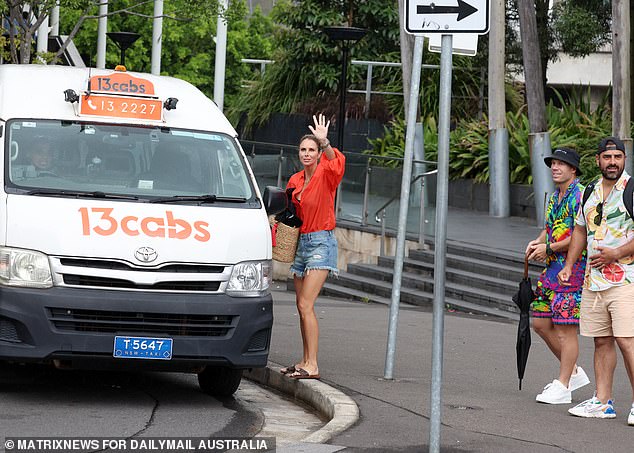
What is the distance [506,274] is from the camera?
17062 mm

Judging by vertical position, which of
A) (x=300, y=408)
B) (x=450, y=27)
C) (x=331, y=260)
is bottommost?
(x=300, y=408)

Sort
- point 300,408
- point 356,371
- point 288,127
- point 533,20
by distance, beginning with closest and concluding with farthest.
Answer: point 300,408 → point 356,371 → point 533,20 → point 288,127

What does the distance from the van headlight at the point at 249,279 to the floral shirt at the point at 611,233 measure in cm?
221

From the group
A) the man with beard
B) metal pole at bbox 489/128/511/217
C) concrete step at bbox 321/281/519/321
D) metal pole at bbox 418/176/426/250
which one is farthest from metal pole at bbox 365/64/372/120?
the man with beard

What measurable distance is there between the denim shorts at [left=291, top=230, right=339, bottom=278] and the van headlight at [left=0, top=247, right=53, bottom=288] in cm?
221

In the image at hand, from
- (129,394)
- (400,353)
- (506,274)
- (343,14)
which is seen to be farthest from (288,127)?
(129,394)

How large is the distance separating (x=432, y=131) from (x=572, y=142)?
3864 millimetres

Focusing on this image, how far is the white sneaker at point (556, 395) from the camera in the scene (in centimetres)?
932

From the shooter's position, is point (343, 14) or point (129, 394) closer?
point (129, 394)

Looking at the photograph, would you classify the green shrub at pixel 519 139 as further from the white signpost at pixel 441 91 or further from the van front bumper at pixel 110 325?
the white signpost at pixel 441 91

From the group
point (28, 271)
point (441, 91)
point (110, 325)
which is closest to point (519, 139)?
point (110, 325)

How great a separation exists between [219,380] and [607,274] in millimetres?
2912

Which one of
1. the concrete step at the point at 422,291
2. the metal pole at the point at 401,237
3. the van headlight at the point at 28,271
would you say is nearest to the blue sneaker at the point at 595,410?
the metal pole at the point at 401,237

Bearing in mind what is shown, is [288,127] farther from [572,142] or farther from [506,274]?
[506,274]
